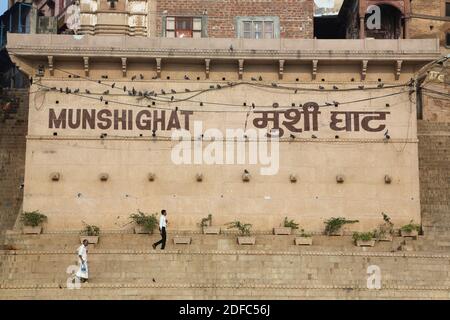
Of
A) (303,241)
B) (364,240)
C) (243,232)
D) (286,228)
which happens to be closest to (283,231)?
(286,228)

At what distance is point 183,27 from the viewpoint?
2984cm

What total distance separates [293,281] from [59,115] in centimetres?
932

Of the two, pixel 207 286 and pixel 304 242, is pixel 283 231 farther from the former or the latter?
pixel 207 286

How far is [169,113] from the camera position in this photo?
27.9m

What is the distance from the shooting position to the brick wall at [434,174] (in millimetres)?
27859

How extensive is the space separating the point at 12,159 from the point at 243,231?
8832 mm

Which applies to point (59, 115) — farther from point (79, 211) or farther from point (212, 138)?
point (212, 138)

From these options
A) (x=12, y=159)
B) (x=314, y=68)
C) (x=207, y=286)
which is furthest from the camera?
(x=12, y=159)

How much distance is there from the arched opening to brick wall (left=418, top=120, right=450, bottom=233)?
246 inches

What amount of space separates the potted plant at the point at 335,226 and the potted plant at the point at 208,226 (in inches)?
131

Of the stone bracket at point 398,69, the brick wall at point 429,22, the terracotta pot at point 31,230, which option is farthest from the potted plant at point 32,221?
the brick wall at point 429,22

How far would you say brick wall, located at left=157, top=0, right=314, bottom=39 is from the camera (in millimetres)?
29812
